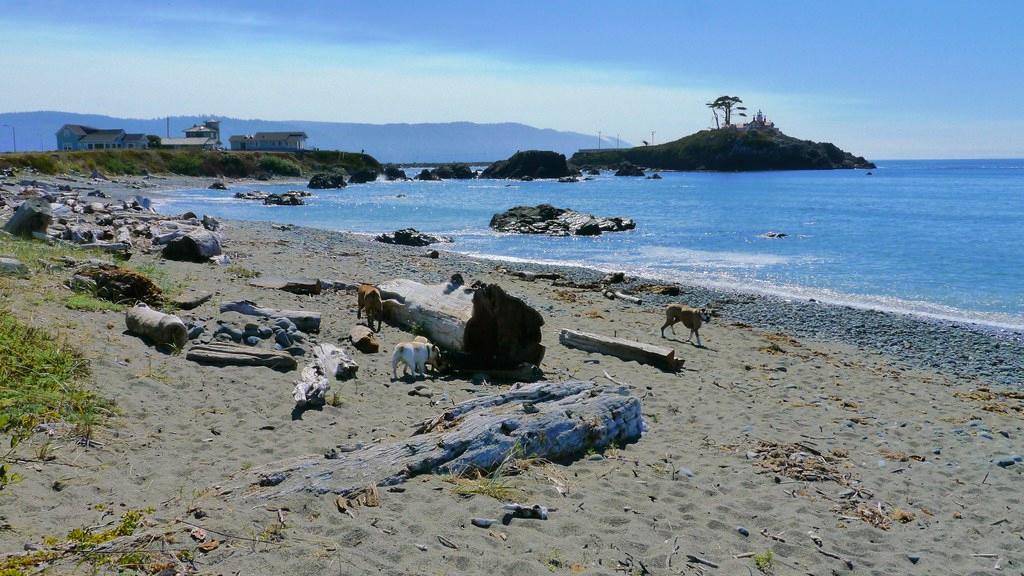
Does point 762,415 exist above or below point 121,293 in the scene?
below

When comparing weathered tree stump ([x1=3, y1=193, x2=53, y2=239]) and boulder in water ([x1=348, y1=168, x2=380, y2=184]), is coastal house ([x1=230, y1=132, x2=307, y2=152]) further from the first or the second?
weathered tree stump ([x1=3, y1=193, x2=53, y2=239])

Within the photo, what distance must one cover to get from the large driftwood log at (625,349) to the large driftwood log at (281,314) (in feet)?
13.2

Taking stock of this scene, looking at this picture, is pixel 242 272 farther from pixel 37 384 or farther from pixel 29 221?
pixel 37 384

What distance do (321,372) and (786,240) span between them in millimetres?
32532

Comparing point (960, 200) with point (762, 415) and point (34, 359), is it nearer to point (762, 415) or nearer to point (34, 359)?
point (762, 415)

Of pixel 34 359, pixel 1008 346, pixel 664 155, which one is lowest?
pixel 1008 346

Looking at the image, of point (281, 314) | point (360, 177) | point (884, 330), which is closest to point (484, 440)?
point (281, 314)

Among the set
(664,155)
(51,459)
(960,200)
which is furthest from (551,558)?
(664,155)

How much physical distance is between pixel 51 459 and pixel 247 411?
6.87 ft

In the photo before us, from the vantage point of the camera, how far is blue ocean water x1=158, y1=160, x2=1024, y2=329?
22.0 metres

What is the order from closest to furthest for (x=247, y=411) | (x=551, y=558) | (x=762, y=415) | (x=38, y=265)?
(x=551, y=558) → (x=247, y=411) → (x=762, y=415) → (x=38, y=265)

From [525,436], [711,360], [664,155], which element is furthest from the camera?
[664,155]

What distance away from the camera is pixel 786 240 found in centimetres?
3612

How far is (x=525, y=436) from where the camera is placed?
637cm
